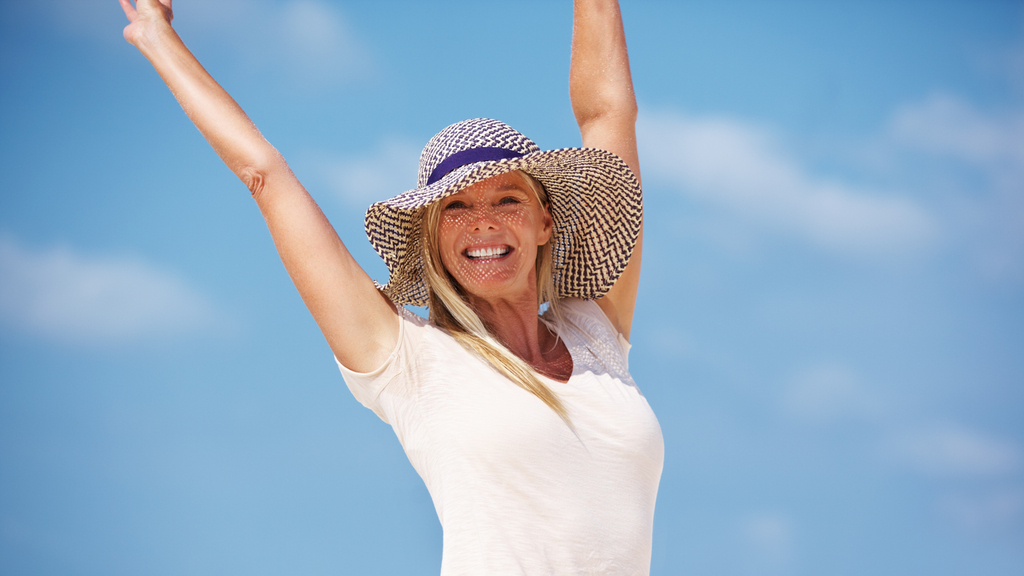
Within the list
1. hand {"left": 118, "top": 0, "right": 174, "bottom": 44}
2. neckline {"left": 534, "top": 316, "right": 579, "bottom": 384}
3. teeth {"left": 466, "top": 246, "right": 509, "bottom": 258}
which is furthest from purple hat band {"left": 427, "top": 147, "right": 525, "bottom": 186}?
hand {"left": 118, "top": 0, "right": 174, "bottom": 44}

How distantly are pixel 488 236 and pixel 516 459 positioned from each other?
16.0 inches

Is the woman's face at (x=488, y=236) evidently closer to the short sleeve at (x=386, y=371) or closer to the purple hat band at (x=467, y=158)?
the purple hat band at (x=467, y=158)

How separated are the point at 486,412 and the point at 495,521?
0.16 metres

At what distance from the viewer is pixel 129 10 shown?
1.47 meters

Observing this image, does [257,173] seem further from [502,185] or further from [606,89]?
[606,89]

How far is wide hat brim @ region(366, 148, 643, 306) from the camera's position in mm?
1503

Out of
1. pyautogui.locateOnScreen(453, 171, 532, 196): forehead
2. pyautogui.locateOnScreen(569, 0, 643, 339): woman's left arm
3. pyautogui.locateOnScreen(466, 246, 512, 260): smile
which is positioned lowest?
pyautogui.locateOnScreen(466, 246, 512, 260): smile

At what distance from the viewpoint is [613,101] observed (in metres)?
1.89

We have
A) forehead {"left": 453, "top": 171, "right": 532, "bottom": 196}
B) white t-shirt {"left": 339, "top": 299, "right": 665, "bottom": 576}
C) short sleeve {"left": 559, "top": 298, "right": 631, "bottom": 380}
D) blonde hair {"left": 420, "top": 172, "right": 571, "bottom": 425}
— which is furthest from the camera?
short sleeve {"left": 559, "top": 298, "right": 631, "bottom": 380}

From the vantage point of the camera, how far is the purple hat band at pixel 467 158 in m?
1.54

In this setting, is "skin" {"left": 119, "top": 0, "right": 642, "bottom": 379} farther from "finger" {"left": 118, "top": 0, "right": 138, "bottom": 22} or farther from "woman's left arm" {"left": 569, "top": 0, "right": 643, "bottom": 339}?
"woman's left arm" {"left": 569, "top": 0, "right": 643, "bottom": 339}

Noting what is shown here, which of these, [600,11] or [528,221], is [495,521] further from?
[600,11]

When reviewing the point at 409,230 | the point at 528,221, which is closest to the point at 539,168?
the point at 528,221

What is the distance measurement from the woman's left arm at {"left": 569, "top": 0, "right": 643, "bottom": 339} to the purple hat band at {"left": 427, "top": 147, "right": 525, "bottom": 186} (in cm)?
37
